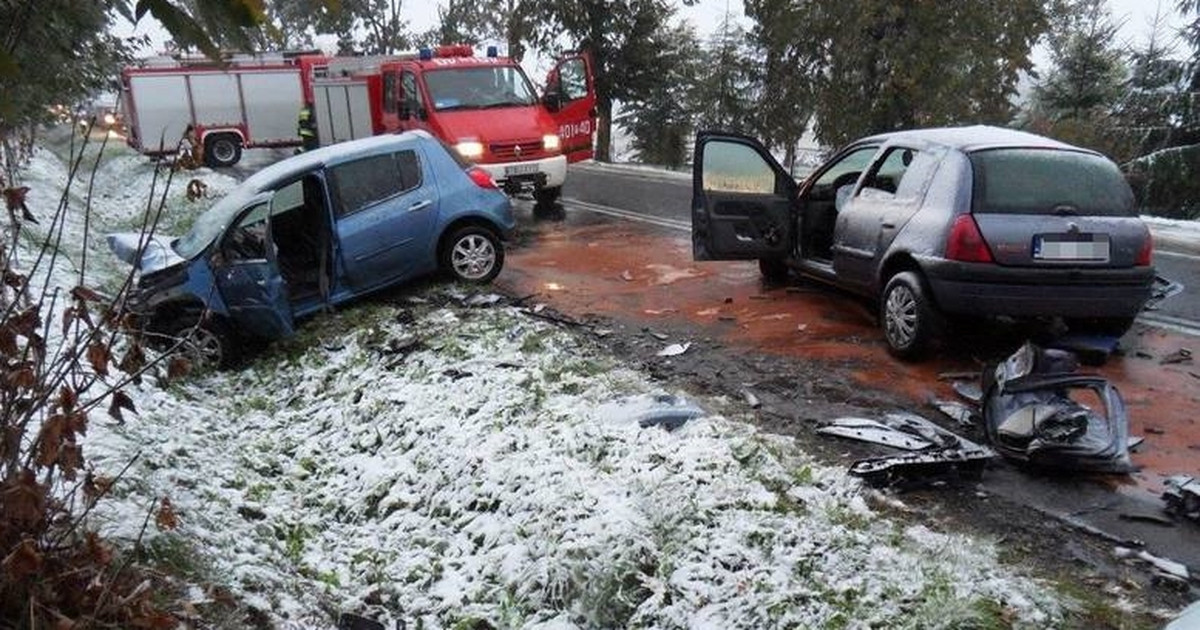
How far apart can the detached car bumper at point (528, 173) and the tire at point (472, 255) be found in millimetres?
3401

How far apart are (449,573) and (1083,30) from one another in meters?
24.9

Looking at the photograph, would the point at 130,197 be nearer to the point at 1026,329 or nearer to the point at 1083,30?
the point at 1026,329

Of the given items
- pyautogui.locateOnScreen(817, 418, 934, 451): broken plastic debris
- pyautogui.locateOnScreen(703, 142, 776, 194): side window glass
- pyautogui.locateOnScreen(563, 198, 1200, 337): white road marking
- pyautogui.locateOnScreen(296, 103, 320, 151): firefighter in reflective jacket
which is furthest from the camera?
pyautogui.locateOnScreen(296, 103, 320, 151): firefighter in reflective jacket

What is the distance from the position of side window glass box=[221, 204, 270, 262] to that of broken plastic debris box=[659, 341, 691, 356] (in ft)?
11.9

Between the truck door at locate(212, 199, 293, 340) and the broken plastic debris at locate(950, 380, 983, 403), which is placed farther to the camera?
the truck door at locate(212, 199, 293, 340)

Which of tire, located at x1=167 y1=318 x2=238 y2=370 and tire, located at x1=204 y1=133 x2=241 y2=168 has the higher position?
tire, located at x1=204 y1=133 x2=241 y2=168

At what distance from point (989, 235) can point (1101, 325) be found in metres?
1.24

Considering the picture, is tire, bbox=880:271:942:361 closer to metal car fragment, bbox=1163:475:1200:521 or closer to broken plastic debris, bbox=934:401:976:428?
broken plastic debris, bbox=934:401:976:428

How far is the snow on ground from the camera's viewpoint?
370cm

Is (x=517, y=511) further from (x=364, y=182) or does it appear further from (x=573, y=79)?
(x=573, y=79)

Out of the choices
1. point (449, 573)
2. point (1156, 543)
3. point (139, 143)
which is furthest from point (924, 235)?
point (139, 143)

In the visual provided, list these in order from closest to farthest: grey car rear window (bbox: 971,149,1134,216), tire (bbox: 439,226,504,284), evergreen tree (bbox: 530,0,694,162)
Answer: grey car rear window (bbox: 971,149,1134,216), tire (bbox: 439,226,504,284), evergreen tree (bbox: 530,0,694,162)

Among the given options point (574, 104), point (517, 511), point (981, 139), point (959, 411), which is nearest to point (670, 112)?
point (574, 104)

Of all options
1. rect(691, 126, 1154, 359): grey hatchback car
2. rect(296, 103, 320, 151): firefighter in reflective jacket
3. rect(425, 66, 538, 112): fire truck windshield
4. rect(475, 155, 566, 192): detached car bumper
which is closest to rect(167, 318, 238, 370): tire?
rect(475, 155, 566, 192): detached car bumper
